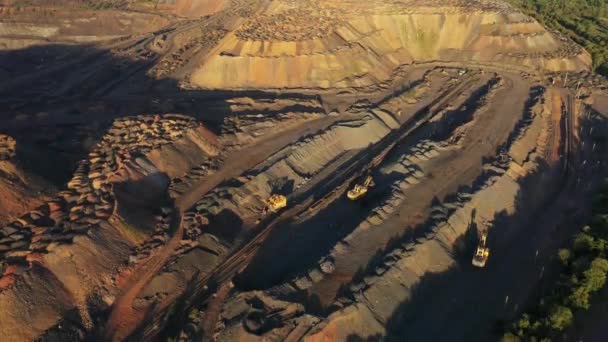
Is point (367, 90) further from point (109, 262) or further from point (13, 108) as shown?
point (13, 108)

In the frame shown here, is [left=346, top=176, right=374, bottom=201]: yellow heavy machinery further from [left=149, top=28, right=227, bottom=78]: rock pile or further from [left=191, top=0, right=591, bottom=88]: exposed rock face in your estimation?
[left=149, top=28, right=227, bottom=78]: rock pile

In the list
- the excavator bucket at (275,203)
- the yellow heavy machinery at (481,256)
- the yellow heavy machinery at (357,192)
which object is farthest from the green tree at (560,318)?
the excavator bucket at (275,203)

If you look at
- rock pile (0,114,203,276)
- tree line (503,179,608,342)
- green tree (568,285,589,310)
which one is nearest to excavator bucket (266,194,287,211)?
rock pile (0,114,203,276)

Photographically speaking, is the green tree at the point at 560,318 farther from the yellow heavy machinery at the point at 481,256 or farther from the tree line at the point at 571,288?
the yellow heavy machinery at the point at 481,256

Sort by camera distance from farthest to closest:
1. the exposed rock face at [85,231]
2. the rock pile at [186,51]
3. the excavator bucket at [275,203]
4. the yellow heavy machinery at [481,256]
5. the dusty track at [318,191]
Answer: the rock pile at [186,51] → the excavator bucket at [275,203] → the yellow heavy machinery at [481,256] → the dusty track at [318,191] → the exposed rock face at [85,231]

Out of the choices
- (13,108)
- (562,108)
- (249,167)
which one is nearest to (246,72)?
(249,167)

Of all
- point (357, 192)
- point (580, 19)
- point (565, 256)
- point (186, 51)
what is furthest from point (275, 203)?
point (580, 19)

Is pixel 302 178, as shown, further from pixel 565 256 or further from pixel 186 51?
pixel 186 51
